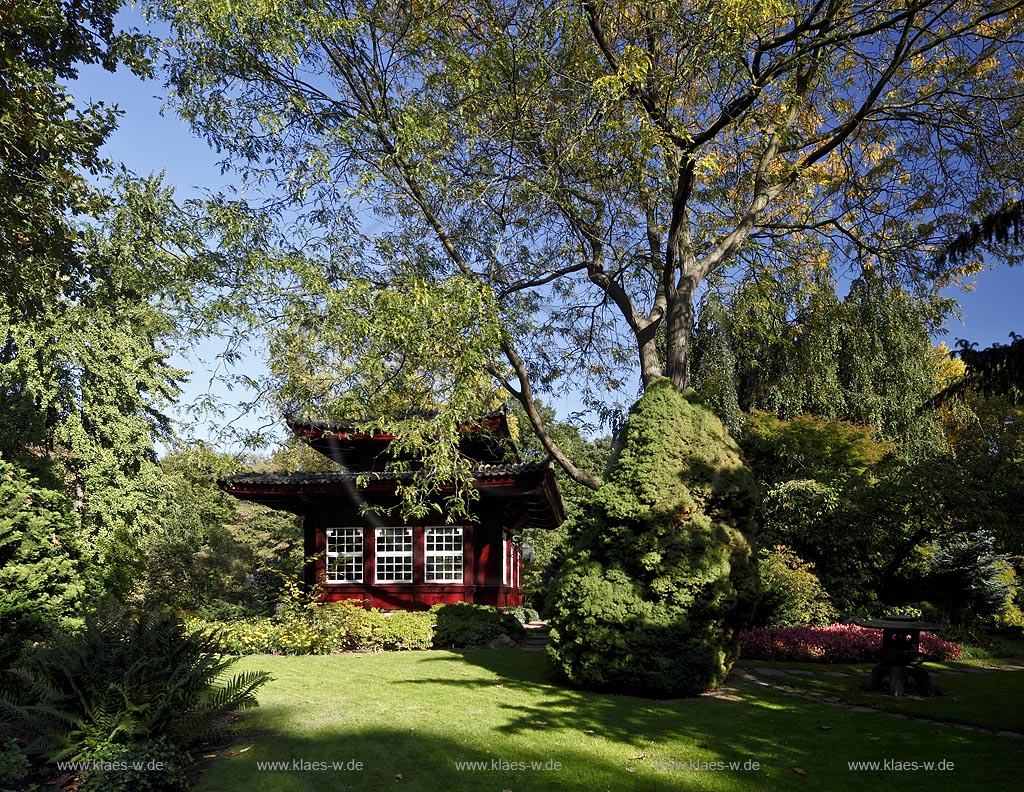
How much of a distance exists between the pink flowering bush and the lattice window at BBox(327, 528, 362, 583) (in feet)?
31.6

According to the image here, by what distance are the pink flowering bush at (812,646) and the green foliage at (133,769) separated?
1064 cm

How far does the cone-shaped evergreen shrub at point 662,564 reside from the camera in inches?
335

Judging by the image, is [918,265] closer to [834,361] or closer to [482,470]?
[834,361]

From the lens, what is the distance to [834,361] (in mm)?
20609

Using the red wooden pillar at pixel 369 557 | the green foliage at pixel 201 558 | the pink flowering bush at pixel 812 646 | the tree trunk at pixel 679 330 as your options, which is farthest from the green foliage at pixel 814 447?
the green foliage at pixel 201 558

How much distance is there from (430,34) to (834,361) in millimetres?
15620

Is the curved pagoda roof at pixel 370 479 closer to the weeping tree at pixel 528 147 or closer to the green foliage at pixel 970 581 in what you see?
the weeping tree at pixel 528 147

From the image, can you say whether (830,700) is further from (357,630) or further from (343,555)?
(343,555)

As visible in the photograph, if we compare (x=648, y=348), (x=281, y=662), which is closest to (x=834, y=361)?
(x=648, y=348)

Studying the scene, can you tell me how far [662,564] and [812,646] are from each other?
21.2ft

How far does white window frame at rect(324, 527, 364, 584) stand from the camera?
1742cm

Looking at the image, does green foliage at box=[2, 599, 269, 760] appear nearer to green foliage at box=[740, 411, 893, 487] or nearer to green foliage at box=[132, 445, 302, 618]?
green foliage at box=[132, 445, 302, 618]

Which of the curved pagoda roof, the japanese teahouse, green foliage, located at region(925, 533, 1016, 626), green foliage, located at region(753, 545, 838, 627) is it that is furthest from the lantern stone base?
green foliage, located at region(925, 533, 1016, 626)

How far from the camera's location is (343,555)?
57.2 ft
